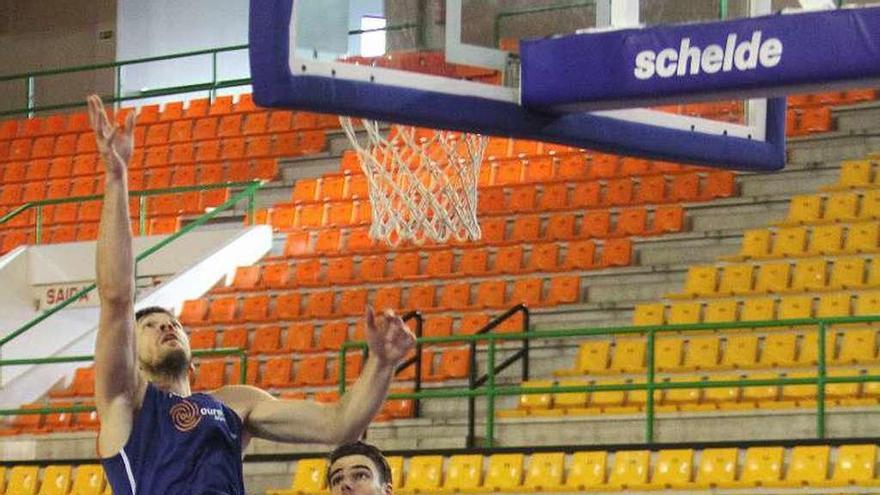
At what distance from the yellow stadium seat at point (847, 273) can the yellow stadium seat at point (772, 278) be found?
0.37 m

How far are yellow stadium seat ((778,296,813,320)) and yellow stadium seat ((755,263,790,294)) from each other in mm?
396

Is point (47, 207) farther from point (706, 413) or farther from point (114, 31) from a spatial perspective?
point (706, 413)

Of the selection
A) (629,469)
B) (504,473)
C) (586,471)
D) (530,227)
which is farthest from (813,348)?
(530,227)

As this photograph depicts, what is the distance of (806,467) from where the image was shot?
11.7 metres

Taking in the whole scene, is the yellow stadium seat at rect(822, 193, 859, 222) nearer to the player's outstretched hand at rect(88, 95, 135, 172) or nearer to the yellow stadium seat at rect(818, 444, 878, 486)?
the yellow stadium seat at rect(818, 444, 878, 486)

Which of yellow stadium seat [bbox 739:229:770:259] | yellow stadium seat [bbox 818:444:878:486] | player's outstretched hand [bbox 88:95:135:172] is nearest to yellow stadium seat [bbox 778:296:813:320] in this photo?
yellow stadium seat [bbox 739:229:770:259]

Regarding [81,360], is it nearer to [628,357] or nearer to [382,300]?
[382,300]

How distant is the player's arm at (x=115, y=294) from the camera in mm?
4848

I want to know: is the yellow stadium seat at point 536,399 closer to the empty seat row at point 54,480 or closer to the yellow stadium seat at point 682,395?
the yellow stadium seat at point 682,395

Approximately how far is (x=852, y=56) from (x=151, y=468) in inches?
130

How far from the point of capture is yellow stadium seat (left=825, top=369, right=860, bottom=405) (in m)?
12.8

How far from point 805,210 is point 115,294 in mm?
10861

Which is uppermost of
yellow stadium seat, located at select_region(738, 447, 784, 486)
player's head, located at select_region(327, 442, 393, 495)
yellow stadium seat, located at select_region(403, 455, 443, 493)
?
player's head, located at select_region(327, 442, 393, 495)

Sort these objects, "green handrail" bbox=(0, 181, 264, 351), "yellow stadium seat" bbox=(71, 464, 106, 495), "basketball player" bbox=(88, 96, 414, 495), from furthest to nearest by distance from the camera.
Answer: "green handrail" bbox=(0, 181, 264, 351), "yellow stadium seat" bbox=(71, 464, 106, 495), "basketball player" bbox=(88, 96, 414, 495)
